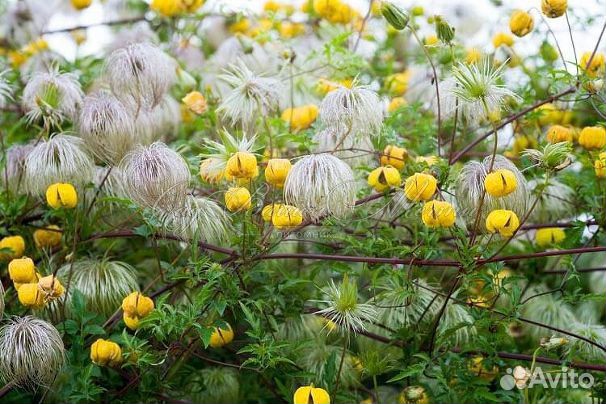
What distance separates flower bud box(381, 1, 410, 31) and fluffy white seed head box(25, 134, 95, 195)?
0.62 metres

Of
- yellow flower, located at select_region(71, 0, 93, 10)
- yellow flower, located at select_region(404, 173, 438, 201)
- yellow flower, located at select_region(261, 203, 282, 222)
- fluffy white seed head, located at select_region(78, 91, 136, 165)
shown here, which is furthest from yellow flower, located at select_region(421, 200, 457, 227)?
yellow flower, located at select_region(71, 0, 93, 10)

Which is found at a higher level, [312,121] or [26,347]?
[312,121]

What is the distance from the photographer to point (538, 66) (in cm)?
219

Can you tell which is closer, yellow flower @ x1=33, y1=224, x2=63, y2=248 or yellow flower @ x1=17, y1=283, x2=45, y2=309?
yellow flower @ x1=17, y1=283, x2=45, y2=309

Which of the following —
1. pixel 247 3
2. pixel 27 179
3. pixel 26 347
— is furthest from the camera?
pixel 247 3

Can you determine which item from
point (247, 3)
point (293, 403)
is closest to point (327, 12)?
point (247, 3)

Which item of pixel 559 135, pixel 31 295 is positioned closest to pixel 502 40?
pixel 559 135

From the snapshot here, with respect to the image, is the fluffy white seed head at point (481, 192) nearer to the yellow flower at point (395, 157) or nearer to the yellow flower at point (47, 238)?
the yellow flower at point (395, 157)

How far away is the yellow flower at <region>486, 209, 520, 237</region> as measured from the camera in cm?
139

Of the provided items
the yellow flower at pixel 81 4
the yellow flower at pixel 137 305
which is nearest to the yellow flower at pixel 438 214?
the yellow flower at pixel 137 305

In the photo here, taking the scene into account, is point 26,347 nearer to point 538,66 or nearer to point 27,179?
point 27,179

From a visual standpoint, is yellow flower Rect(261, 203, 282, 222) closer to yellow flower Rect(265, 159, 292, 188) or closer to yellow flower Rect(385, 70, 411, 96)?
yellow flower Rect(265, 159, 292, 188)

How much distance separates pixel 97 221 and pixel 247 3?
77 cm

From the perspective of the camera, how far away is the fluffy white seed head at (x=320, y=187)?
146 cm
